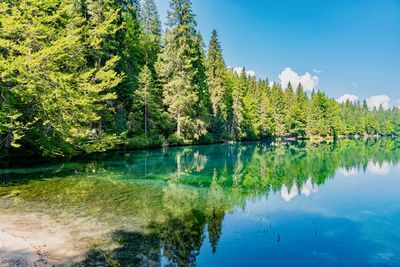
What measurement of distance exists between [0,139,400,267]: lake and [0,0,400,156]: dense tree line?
4.23 metres

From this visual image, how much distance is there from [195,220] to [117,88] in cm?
2647

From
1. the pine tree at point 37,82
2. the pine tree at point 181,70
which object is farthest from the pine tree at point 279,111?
the pine tree at point 37,82

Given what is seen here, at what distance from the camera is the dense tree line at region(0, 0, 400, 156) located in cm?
1745

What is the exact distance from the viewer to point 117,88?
3344 cm

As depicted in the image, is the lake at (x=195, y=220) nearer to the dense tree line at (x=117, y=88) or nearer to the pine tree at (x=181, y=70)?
the dense tree line at (x=117, y=88)

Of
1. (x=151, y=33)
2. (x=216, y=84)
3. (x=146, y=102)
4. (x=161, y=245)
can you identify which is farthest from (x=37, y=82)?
(x=151, y=33)

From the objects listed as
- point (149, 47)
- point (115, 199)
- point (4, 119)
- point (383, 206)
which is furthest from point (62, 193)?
point (149, 47)

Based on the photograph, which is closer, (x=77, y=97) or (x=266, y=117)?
(x=77, y=97)

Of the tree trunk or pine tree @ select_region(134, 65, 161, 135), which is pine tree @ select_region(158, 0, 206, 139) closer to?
the tree trunk

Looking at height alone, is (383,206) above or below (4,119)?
below

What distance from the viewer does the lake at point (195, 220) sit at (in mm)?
7090

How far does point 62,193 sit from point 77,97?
330 inches

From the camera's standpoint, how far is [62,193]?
41.8ft

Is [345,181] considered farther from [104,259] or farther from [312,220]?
[104,259]
